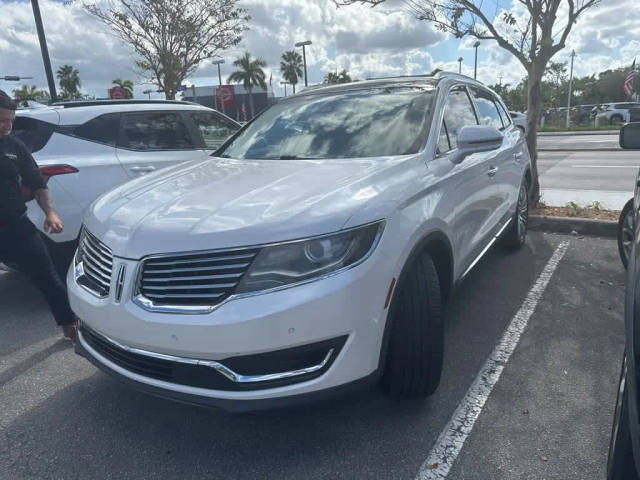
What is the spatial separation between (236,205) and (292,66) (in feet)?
222

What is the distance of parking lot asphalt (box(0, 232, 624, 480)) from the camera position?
2.20m

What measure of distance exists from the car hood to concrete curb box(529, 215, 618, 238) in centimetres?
417

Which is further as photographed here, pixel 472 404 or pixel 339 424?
pixel 472 404

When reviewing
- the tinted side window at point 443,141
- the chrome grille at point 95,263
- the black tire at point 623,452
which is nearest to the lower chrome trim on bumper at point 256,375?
the chrome grille at point 95,263

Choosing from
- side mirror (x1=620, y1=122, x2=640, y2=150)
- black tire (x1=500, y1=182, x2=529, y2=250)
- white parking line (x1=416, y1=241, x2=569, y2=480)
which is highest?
side mirror (x1=620, y1=122, x2=640, y2=150)

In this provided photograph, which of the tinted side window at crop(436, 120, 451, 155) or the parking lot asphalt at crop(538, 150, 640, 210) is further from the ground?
the tinted side window at crop(436, 120, 451, 155)

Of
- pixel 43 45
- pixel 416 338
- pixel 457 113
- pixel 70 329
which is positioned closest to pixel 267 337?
pixel 416 338

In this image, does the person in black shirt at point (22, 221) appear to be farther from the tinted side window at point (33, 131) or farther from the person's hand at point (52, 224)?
the tinted side window at point (33, 131)

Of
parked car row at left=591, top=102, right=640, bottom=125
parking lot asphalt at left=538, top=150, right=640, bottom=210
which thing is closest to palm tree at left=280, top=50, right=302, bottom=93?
parked car row at left=591, top=102, right=640, bottom=125

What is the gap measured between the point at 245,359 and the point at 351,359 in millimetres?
432

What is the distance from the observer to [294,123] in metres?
3.51

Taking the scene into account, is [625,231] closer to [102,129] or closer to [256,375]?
[256,375]

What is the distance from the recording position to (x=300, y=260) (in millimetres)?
1946

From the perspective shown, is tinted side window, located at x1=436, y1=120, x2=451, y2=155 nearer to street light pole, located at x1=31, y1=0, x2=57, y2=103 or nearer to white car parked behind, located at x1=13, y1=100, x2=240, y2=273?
white car parked behind, located at x1=13, y1=100, x2=240, y2=273
